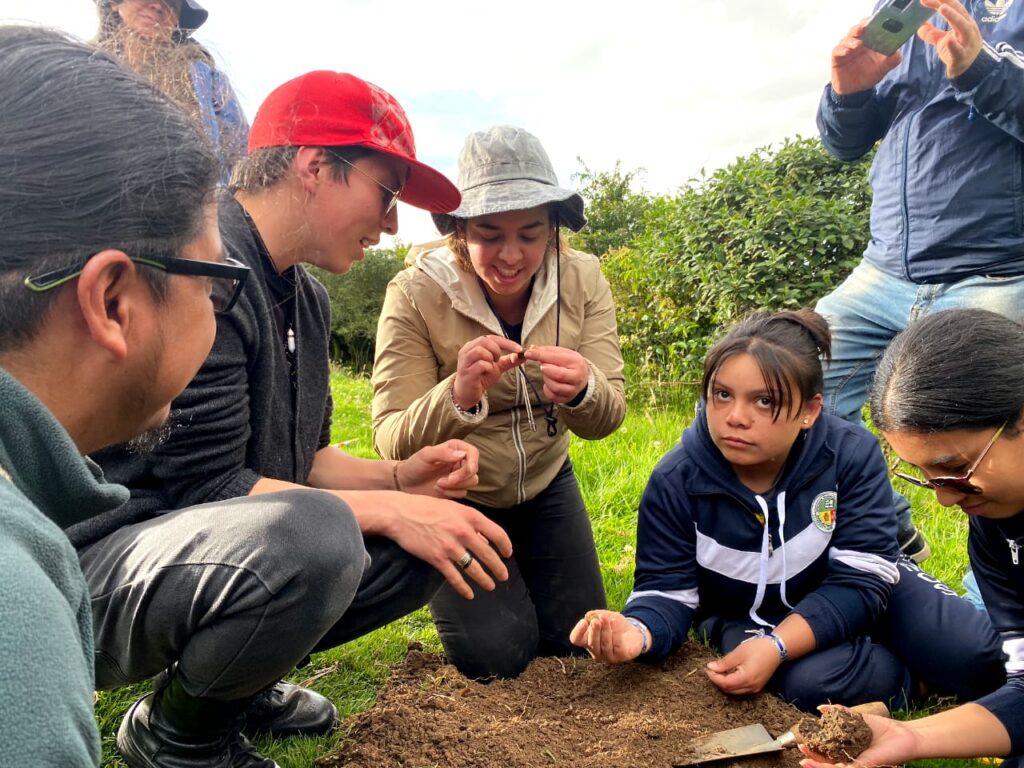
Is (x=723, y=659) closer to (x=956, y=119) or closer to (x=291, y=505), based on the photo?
(x=291, y=505)

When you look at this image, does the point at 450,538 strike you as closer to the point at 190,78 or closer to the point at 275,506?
the point at 275,506

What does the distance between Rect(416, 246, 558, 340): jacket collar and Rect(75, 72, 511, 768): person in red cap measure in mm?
468

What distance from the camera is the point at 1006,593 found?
2.15 m

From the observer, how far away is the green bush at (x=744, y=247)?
17.6ft

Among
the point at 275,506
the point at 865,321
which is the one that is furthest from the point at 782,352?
the point at 275,506

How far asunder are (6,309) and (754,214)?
5209mm

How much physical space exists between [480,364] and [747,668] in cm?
126

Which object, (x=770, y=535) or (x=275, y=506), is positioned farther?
(x=770, y=535)

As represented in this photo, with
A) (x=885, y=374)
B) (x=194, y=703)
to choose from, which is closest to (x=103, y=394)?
(x=194, y=703)

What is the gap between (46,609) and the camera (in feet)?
2.66

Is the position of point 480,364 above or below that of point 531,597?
above

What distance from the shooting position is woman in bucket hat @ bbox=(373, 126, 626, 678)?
2.89 metres

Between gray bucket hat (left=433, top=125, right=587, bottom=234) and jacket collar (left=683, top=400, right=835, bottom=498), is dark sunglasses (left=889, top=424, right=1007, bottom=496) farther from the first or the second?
gray bucket hat (left=433, top=125, right=587, bottom=234)

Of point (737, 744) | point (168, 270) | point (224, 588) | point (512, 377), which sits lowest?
point (737, 744)
